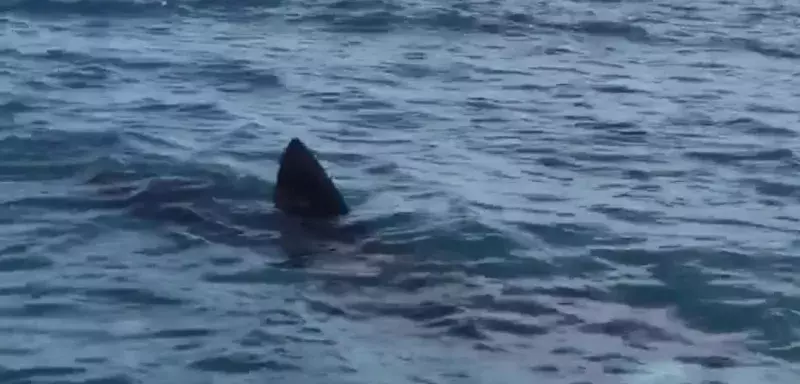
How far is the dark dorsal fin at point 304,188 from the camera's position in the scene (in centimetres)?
1069

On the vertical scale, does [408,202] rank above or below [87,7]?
below

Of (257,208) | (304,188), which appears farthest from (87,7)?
(304,188)

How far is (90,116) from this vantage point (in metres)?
14.6

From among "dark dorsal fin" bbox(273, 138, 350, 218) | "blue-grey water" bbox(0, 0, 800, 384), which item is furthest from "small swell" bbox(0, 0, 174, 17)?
"dark dorsal fin" bbox(273, 138, 350, 218)

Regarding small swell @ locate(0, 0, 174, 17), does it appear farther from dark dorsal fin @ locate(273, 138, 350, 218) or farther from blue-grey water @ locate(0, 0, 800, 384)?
dark dorsal fin @ locate(273, 138, 350, 218)

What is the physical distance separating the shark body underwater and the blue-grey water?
0.13ft

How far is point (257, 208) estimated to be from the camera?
37.5 ft

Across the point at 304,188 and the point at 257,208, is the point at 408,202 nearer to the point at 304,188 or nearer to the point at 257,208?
the point at 304,188

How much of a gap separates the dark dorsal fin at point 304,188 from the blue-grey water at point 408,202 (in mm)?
202

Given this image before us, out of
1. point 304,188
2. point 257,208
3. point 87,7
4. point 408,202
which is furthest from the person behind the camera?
point 87,7

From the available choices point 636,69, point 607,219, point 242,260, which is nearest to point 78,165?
point 242,260

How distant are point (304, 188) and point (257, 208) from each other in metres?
0.67

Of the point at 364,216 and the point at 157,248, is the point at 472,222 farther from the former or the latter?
the point at 157,248

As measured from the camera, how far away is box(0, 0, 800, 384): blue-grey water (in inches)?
340
